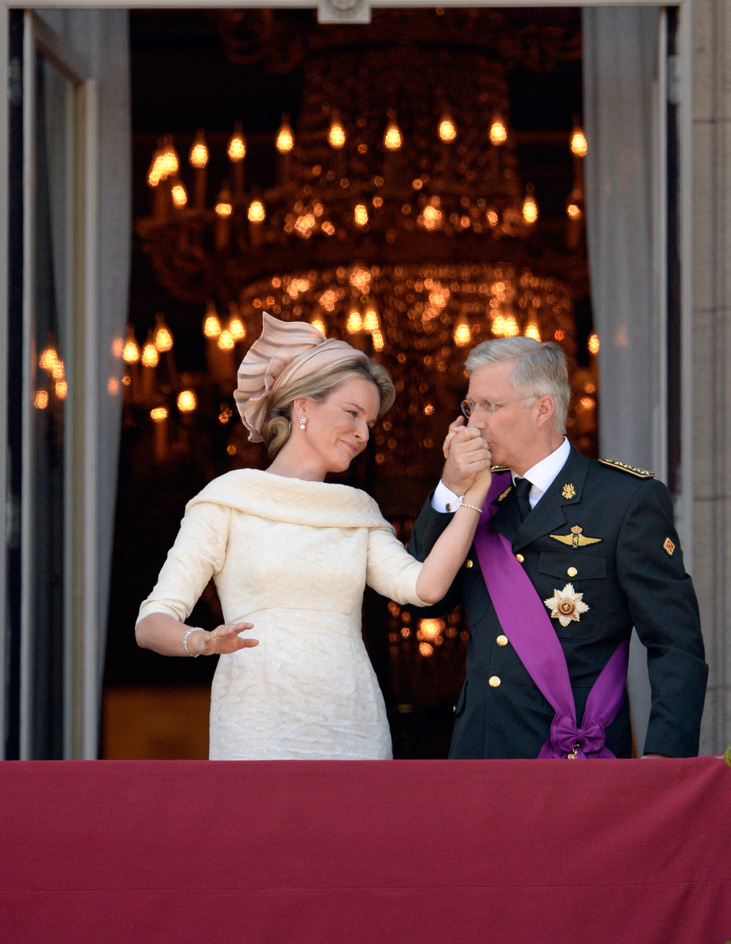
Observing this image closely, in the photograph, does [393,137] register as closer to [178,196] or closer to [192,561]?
[178,196]

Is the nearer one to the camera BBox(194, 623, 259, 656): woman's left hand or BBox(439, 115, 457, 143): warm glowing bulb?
BBox(194, 623, 259, 656): woman's left hand

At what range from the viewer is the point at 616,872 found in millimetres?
1758

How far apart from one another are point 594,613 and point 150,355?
5601mm

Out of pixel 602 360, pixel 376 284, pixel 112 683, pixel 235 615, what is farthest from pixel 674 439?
pixel 112 683

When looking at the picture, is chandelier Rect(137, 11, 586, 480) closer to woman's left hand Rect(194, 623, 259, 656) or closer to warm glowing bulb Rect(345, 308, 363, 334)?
warm glowing bulb Rect(345, 308, 363, 334)

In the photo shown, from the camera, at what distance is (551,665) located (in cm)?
213

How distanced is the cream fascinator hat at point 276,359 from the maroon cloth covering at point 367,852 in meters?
0.82

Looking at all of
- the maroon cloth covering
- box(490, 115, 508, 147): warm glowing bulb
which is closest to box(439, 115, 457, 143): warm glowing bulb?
box(490, 115, 508, 147): warm glowing bulb

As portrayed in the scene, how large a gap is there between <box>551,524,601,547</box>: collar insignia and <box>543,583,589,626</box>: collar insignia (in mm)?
75

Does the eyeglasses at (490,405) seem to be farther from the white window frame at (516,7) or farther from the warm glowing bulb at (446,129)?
the warm glowing bulb at (446,129)

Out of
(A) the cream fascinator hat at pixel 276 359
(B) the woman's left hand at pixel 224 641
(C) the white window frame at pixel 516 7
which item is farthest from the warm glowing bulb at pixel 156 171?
(B) the woman's left hand at pixel 224 641

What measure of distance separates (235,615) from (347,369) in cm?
52

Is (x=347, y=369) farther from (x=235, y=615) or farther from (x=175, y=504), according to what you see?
(x=175, y=504)

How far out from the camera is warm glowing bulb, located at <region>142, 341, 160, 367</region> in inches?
289
